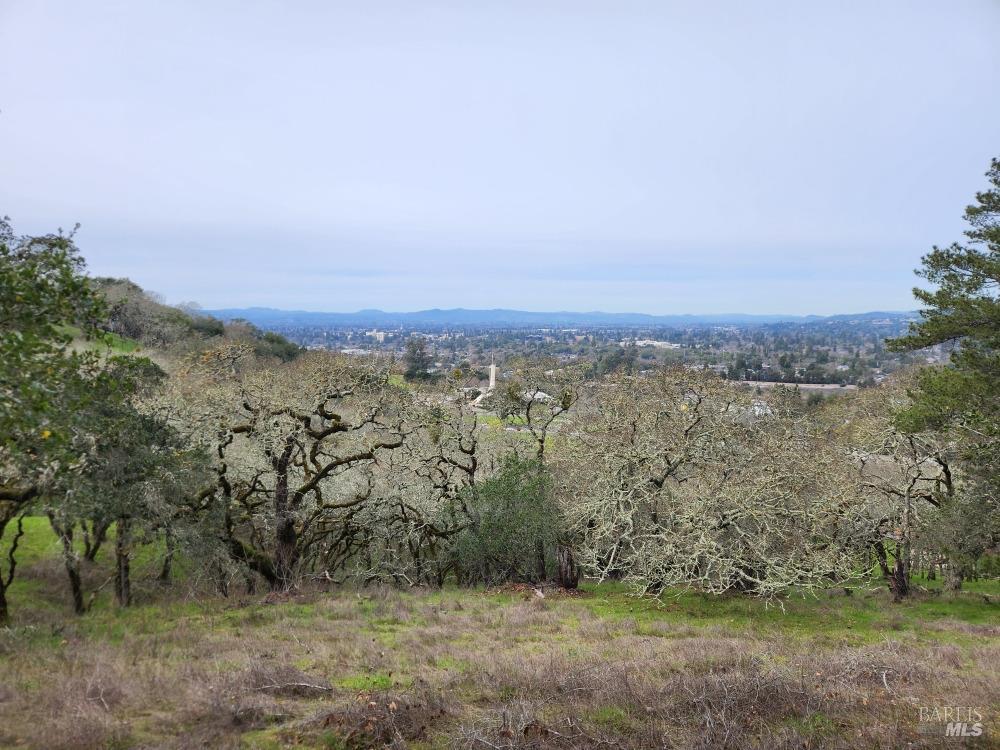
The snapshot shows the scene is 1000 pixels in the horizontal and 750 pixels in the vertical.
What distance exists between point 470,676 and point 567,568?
9.93 m

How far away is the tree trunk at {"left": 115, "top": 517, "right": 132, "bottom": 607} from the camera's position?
45.2ft

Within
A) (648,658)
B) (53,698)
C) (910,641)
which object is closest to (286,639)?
(53,698)

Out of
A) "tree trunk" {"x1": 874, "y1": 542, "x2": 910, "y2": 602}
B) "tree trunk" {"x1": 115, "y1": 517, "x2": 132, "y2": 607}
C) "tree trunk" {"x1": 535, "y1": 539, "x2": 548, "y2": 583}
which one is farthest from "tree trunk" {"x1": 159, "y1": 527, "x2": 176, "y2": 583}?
"tree trunk" {"x1": 874, "y1": 542, "x2": 910, "y2": 602}

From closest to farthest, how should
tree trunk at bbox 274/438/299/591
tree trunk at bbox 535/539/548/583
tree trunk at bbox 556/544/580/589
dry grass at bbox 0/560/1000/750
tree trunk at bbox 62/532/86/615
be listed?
dry grass at bbox 0/560/1000/750
tree trunk at bbox 62/532/86/615
tree trunk at bbox 274/438/299/591
tree trunk at bbox 556/544/580/589
tree trunk at bbox 535/539/548/583

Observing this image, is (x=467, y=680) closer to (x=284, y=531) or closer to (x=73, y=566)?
(x=284, y=531)

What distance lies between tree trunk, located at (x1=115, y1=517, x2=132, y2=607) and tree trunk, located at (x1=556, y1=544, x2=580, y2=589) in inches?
449

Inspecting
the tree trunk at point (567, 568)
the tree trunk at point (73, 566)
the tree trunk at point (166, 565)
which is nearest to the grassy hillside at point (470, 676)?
the tree trunk at point (73, 566)

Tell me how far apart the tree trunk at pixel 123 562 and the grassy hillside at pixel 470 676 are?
1.97 feet

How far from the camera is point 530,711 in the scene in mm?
7148

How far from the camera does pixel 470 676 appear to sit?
28.7ft

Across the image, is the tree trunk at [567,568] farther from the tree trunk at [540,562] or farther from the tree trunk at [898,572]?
the tree trunk at [898,572]

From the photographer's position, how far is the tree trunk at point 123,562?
13.8 m

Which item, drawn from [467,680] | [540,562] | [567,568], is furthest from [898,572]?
[467,680]

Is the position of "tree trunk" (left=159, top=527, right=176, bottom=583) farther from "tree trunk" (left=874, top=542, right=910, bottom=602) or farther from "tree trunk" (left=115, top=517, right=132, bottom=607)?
"tree trunk" (left=874, top=542, right=910, bottom=602)
